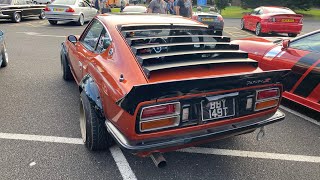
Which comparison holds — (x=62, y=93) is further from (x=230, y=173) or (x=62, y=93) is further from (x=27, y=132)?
(x=230, y=173)

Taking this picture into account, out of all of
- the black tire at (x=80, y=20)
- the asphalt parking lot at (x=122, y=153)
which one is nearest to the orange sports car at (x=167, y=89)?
the asphalt parking lot at (x=122, y=153)

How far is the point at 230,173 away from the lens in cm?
275

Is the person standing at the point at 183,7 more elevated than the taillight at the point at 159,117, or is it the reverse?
the person standing at the point at 183,7

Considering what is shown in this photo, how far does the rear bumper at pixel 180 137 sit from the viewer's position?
7.45ft

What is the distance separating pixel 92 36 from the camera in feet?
12.5

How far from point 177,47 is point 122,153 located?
1251mm

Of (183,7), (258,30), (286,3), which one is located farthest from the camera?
(286,3)

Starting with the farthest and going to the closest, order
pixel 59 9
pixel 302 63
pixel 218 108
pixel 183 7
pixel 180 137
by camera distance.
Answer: pixel 59 9 → pixel 183 7 → pixel 302 63 → pixel 218 108 → pixel 180 137

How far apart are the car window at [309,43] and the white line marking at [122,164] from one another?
3093 millimetres

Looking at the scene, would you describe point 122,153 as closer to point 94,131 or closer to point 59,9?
point 94,131

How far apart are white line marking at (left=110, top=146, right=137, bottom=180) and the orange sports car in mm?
167

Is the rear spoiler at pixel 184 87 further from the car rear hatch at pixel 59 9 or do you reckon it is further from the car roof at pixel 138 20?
the car rear hatch at pixel 59 9

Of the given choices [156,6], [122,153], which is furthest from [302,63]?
[156,6]

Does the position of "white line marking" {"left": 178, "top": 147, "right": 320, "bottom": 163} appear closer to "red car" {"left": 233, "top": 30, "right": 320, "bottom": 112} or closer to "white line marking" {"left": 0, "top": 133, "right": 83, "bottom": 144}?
"red car" {"left": 233, "top": 30, "right": 320, "bottom": 112}
